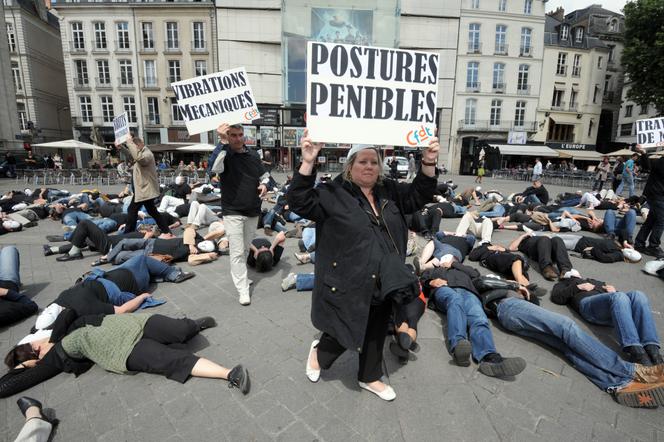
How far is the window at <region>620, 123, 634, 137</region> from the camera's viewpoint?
36938 millimetres

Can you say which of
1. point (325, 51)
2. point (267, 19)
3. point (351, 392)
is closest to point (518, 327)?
point (351, 392)

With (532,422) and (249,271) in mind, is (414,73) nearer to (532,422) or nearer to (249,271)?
(532,422)

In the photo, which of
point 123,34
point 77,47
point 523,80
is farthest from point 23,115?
point 523,80

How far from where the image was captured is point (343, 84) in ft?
8.48

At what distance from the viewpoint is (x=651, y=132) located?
7383mm

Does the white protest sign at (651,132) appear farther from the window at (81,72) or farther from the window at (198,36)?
the window at (81,72)

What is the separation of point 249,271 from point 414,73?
12.9 ft

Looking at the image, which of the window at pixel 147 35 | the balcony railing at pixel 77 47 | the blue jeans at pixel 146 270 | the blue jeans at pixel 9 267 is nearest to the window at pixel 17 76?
the balcony railing at pixel 77 47

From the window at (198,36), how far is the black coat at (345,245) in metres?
39.6

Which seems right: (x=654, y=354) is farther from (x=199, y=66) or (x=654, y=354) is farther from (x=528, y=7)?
(x=528, y=7)

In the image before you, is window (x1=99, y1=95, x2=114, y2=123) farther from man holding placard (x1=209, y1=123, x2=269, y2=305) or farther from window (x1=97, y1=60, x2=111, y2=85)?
man holding placard (x1=209, y1=123, x2=269, y2=305)

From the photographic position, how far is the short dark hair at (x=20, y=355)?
2.74m

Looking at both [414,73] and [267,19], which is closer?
[414,73]

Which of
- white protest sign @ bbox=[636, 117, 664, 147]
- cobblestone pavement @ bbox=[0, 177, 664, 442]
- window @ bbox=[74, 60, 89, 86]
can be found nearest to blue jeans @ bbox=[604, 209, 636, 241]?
white protest sign @ bbox=[636, 117, 664, 147]
